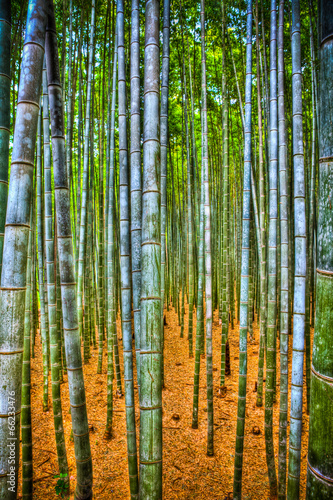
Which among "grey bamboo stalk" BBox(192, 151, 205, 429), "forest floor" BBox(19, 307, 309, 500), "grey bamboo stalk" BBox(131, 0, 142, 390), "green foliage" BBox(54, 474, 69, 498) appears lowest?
"forest floor" BBox(19, 307, 309, 500)

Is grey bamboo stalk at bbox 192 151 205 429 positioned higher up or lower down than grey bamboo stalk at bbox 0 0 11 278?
lower down

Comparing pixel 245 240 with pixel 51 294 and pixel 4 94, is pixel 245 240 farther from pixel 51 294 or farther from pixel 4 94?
pixel 4 94

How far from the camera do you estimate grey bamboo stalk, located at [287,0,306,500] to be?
4.42 feet

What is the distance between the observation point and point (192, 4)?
3.63 m

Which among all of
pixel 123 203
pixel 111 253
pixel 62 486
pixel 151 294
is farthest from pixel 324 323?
pixel 62 486

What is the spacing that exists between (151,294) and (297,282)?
83 centimetres

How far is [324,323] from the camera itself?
65 cm

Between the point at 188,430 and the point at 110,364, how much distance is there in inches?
39.3

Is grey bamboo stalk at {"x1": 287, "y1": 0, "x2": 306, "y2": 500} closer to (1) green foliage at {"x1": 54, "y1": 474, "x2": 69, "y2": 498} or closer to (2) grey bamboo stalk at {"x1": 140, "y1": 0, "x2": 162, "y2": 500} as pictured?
(2) grey bamboo stalk at {"x1": 140, "y1": 0, "x2": 162, "y2": 500}

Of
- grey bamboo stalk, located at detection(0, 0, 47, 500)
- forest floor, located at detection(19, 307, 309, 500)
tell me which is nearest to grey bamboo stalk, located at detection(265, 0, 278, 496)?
forest floor, located at detection(19, 307, 309, 500)

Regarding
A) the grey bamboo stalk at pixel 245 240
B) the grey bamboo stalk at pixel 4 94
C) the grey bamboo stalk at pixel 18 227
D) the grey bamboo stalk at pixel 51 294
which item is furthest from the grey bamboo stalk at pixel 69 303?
the grey bamboo stalk at pixel 245 240

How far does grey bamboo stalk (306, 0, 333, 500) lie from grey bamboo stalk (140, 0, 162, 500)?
1.45ft

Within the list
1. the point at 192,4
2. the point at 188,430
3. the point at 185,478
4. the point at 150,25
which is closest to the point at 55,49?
the point at 150,25

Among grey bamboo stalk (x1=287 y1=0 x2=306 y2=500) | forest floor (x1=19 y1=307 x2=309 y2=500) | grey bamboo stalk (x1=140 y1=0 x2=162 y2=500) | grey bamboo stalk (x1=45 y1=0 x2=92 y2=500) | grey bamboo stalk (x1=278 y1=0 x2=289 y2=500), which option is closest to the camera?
grey bamboo stalk (x1=140 y1=0 x2=162 y2=500)
